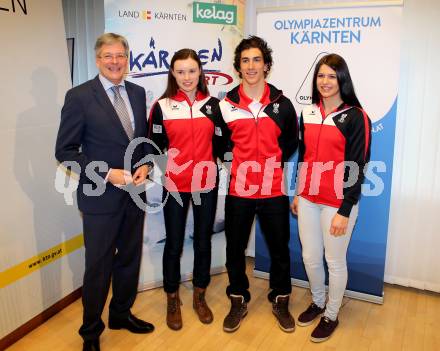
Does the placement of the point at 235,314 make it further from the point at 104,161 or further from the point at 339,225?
the point at 104,161

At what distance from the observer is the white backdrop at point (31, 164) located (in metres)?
2.33

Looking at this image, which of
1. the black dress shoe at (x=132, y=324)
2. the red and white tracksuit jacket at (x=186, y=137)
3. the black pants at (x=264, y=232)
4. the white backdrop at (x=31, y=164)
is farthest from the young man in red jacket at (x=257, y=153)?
the white backdrop at (x=31, y=164)

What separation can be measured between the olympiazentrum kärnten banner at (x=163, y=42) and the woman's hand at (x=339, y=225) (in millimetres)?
1039

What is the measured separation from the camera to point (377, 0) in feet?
8.30

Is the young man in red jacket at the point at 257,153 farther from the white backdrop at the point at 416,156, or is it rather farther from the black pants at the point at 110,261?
the white backdrop at the point at 416,156

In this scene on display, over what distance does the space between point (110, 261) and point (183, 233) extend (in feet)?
1.56

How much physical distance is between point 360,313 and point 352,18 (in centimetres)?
191

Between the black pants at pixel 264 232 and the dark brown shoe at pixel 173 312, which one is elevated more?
the black pants at pixel 264 232

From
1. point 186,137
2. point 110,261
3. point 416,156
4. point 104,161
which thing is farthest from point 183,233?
point 416,156

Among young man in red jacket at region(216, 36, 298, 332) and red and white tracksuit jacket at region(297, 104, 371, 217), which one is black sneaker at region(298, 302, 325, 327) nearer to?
young man in red jacket at region(216, 36, 298, 332)

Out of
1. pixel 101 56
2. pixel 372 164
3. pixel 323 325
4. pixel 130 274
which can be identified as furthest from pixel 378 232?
pixel 101 56

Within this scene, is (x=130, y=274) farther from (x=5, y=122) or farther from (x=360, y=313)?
(x=360, y=313)

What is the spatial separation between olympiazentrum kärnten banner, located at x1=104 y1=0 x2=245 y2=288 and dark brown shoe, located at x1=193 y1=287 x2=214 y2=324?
0.50m

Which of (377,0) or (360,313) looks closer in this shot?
(377,0)
